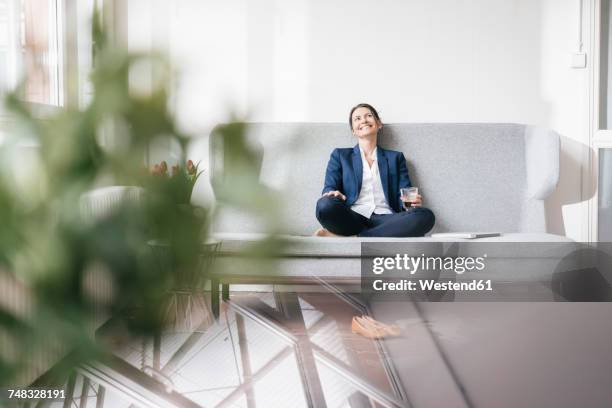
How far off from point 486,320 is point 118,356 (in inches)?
53.6

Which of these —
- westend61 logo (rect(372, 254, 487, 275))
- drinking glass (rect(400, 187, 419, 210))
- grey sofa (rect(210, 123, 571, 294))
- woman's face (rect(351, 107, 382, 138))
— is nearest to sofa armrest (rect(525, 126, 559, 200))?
grey sofa (rect(210, 123, 571, 294))

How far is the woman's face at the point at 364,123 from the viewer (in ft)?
10.8

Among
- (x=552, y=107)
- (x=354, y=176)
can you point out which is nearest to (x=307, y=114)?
(x=354, y=176)

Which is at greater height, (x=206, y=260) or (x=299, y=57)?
(x=299, y=57)

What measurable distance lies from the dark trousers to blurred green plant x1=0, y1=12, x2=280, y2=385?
115 inches

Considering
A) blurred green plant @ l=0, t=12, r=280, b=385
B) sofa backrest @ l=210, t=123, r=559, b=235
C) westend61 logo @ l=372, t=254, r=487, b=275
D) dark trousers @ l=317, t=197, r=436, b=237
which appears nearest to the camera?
blurred green plant @ l=0, t=12, r=280, b=385

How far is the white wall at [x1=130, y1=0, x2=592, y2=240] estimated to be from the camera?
357 cm

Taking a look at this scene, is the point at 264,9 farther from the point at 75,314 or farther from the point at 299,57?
the point at 75,314

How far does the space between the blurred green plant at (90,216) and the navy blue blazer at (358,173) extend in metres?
3.11

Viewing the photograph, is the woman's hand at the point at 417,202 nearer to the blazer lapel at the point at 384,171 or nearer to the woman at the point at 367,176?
the woman at the point at 367,176

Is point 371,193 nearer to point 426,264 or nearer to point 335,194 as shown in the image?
point 335,194

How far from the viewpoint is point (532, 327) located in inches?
44.6

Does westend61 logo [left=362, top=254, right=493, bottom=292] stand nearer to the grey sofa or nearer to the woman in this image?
the woman

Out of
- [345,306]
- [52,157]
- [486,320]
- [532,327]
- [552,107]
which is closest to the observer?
[52,157]
